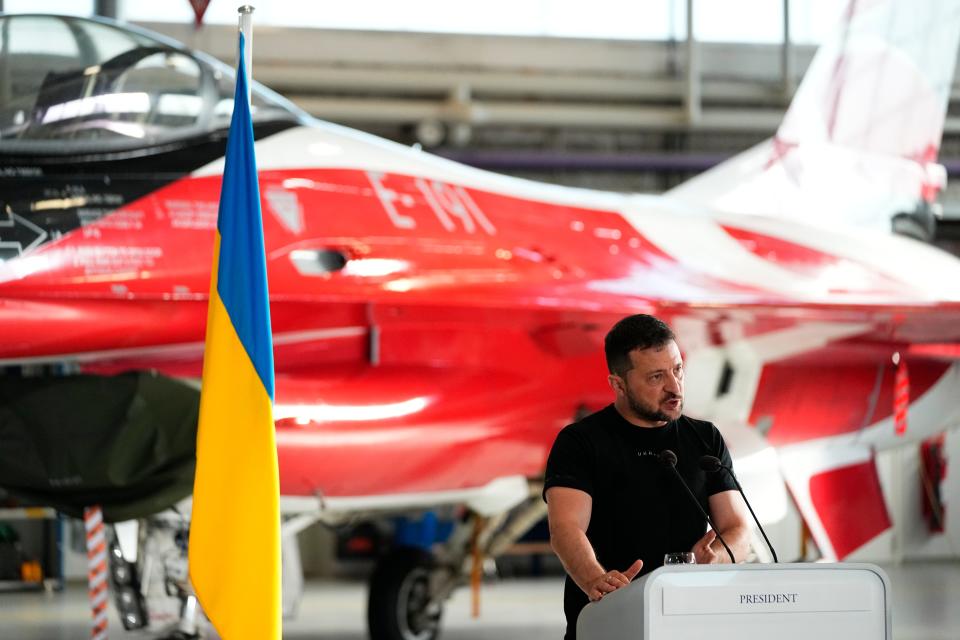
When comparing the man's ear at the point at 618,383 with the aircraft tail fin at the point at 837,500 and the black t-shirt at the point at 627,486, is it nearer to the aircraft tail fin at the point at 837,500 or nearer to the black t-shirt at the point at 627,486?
the black t-shirt at the point at 627,486

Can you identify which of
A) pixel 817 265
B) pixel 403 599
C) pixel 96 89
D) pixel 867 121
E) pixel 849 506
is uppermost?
pixel 96 89

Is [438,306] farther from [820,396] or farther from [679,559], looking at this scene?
[679,559]

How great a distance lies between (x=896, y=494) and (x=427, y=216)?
11.1 metres

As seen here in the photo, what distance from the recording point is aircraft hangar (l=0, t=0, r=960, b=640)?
16.7 feet

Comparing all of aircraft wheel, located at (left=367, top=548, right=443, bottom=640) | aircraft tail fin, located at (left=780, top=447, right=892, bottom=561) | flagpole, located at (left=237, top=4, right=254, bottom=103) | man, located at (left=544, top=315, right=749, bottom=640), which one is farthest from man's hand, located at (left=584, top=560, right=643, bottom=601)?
aircraft wheel, located at (left=367, top=548, right=443, bottom=640)

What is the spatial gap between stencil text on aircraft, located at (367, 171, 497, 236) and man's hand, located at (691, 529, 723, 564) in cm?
339

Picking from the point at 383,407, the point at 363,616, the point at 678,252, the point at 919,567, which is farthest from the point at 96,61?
the point at 919,567

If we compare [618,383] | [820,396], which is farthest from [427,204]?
[618,383]

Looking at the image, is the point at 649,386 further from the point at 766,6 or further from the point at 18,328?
the point at 766,6

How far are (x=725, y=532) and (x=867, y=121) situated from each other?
21.8ft

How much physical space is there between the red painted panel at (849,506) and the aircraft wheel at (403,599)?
2.35 m

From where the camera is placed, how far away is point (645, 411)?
97.1 inches

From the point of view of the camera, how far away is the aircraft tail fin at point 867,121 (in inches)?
329

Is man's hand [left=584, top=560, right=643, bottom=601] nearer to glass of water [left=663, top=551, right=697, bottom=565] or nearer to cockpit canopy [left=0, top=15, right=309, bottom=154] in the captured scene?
glass of water [left=663, top=551, right=697, bottom=565]
